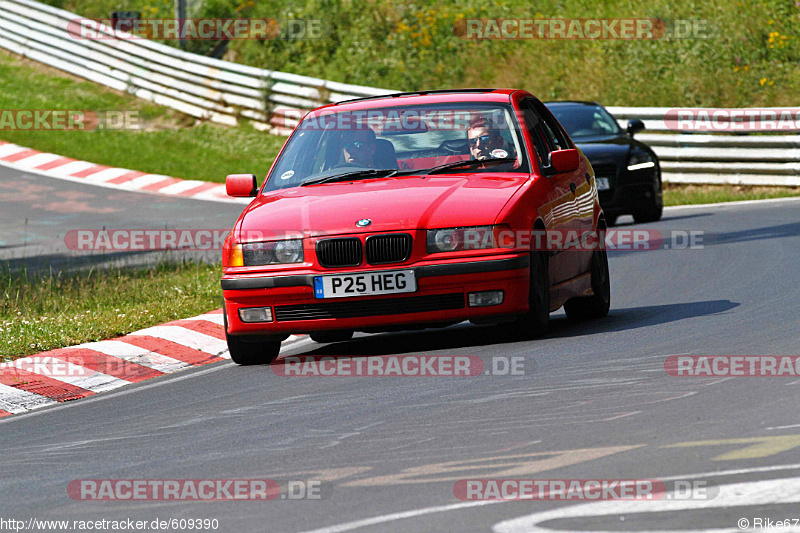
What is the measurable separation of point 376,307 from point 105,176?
16404 millimetres

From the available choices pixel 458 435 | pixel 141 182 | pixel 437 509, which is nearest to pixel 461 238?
pixel 458 435

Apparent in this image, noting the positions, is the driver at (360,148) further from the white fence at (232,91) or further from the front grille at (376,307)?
the white fence at (232,91)

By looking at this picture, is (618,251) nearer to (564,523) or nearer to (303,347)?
(303,347)

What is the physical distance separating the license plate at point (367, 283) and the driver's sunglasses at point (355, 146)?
1.38m

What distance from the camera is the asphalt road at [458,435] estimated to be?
4555 millimetres

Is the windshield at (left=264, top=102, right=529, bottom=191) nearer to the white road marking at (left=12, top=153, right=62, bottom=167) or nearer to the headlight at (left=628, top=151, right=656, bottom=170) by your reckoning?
the headlight at (left=628, top=151, right=656, bottom=170)

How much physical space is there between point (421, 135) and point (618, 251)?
6.05 metres

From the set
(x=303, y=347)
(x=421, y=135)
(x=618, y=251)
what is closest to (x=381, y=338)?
(x=303, y=347)

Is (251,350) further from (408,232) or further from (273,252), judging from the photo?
(408,232)

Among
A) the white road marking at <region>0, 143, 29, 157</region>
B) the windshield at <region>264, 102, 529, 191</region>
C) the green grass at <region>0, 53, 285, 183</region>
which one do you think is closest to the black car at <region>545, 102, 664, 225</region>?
the green grass at <region>0, 53, 285, 183</region>

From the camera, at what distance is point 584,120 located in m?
18.5

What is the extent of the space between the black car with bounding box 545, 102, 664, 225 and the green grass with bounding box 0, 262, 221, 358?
5.65 meters

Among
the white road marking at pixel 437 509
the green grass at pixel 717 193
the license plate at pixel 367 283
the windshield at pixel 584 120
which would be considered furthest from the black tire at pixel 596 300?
the green grass at pixel 717 193

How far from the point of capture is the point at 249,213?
333 inches
